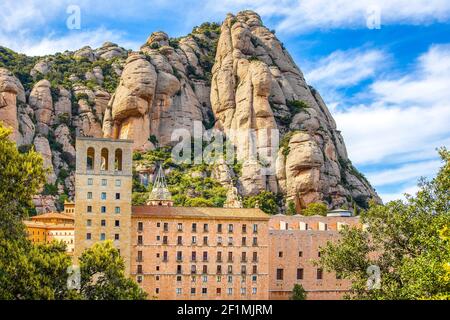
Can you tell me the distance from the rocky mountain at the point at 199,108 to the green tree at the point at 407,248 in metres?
69.5

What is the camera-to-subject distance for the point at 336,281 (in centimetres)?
8231

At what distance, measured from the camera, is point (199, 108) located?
144125mm

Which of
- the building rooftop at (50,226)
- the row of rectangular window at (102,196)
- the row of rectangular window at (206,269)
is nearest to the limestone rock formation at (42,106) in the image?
the building rooftop at (50,226)

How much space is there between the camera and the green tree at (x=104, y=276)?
3703 centimetres

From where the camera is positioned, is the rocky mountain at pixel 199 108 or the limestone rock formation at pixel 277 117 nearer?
the limestone rock formation at pixel 277 117

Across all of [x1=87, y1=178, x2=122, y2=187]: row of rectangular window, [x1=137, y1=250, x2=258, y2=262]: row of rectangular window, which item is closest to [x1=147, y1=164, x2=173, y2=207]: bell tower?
[x1=137, y1=250, x2=258, y2=262]: row of rectangular window

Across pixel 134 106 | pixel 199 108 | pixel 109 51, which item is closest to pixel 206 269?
pixel 134 106

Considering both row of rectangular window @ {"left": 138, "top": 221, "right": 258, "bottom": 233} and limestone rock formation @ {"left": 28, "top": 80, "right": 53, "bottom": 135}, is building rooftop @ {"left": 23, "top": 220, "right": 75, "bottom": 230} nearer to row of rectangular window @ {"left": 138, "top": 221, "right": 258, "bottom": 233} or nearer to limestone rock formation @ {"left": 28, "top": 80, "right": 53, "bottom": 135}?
row of rectangular window @ {"left": 138, "top": 221, "right": 258, "bottom": 233}

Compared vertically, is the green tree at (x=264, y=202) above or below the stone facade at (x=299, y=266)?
above

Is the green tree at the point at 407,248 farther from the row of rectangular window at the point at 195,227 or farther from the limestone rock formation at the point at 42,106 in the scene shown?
the limestone rock formation at the point at 42,106

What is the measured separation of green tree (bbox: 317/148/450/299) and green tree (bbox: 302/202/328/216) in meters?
63.8

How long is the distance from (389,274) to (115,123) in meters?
104

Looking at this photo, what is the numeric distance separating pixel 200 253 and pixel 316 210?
40095 mm
